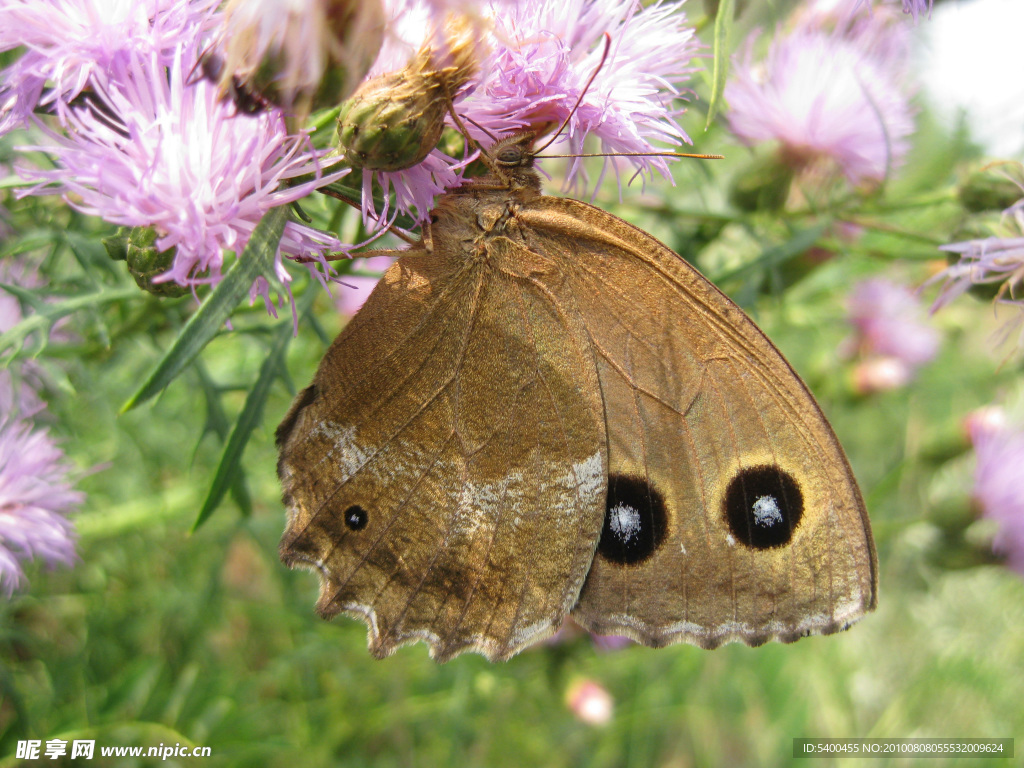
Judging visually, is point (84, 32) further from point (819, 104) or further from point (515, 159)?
point (819, 104)

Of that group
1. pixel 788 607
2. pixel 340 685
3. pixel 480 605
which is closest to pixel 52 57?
pixel 480 605

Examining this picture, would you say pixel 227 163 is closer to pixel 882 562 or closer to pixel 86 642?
pixel 86 642

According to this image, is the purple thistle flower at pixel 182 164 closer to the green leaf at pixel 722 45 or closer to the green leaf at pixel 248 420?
Result: the green leaf at pixel 248 420

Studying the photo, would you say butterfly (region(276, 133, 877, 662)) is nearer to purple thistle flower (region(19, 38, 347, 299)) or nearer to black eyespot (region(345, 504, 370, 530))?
black eyespot (region(345, 504, 370, 530))

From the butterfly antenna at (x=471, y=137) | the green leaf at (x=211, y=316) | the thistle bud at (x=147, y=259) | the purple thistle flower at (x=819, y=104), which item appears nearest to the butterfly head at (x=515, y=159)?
the butterfly antenna at (x=471, y=137)

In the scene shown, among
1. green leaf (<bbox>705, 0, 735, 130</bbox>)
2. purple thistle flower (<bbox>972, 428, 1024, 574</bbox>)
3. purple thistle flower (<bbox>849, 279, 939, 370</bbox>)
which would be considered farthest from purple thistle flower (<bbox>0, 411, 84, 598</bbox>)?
purple thistle flower (<bbox>849, 279, 939, 370</bbox>)

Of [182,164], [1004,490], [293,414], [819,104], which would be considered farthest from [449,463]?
[1004,490]
